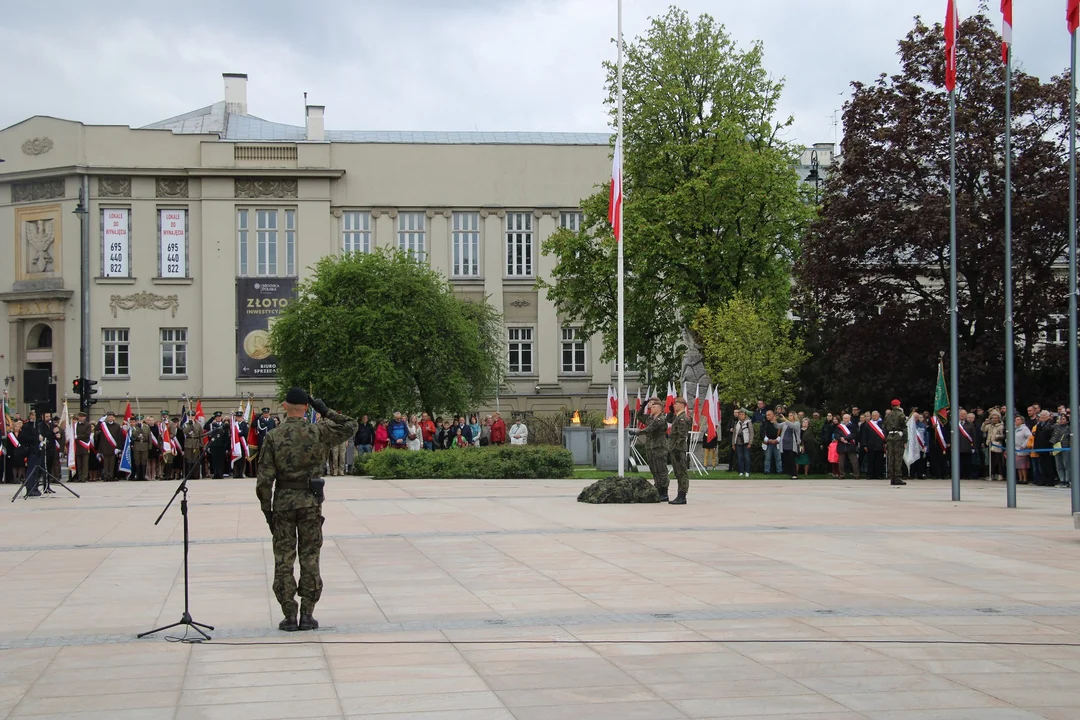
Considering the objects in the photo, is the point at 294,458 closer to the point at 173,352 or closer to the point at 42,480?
the point at 42,480

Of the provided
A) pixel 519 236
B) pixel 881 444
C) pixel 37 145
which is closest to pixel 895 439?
pixel 881 444

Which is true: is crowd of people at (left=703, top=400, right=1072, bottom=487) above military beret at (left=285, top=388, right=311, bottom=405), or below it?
below

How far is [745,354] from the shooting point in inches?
1555

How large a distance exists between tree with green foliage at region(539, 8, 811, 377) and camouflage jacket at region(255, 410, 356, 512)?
3350 cm

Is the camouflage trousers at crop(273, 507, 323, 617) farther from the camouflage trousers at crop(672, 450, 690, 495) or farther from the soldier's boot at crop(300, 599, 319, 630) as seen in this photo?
the camouflage trousers at crop(672, 450, 690, 495)

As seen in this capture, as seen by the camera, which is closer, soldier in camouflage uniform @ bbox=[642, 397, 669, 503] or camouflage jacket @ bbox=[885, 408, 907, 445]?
soldier in camouflage uniform @ bbox=[642, 397, 669, 503]

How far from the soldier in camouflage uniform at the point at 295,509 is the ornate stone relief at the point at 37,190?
54.5 m

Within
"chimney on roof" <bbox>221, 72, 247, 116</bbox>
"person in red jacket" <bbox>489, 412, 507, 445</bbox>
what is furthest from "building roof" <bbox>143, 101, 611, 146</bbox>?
"person in red jacket" <bbox>489, 412, 507, 445</bbox>

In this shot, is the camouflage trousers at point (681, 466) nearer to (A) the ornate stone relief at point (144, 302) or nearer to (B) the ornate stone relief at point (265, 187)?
(B) the ornate stone relief at point (265, 187)

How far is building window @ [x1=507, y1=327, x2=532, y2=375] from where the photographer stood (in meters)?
62.3

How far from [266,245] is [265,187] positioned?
109 inches

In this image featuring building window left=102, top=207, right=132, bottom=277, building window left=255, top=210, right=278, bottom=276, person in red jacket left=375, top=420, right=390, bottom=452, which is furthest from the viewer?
building window left=255, top=210, right=278, bottom=276

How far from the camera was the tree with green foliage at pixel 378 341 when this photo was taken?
45.1 m

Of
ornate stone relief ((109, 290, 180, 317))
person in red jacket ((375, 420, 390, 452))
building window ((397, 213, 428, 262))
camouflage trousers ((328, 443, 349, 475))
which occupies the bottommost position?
camouflage trousers ((328, 443, 349, 475))
